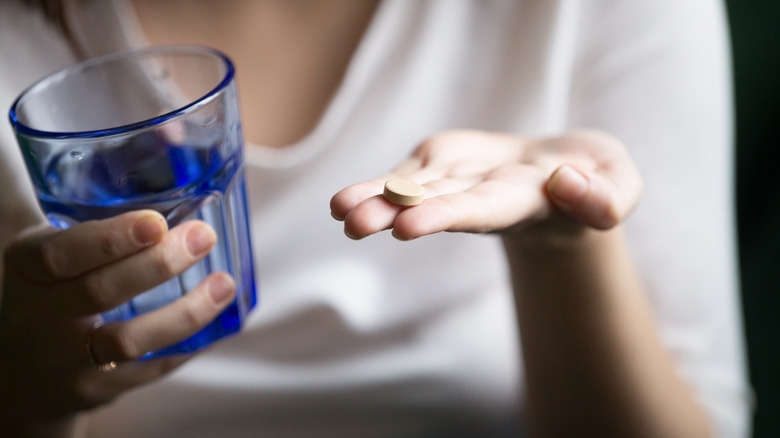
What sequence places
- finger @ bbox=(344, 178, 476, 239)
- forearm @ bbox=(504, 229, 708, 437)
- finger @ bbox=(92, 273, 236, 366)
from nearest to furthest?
1. finger @ bbox=(344, 178, 476, 239)
2. finger @ bbox=(92, 273, 236, 366)
3. forearm @ bbox=(504, 229, 708, 437)

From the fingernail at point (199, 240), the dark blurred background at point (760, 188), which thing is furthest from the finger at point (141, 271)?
the dark blurred background at point (760, 188)

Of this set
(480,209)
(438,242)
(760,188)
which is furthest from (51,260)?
(760,188)

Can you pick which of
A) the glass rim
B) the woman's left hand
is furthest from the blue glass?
the woman's left hand

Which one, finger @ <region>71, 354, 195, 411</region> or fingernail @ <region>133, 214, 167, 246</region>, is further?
finger @ <region>71, 354, 195, 411</region>

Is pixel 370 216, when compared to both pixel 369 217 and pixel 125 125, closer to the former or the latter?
pixel 369 217

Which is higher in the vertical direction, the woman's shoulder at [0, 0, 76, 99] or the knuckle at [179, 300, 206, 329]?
the woman's shoulder at [0, 0, 76, 99]

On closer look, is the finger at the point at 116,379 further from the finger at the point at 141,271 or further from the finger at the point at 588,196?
the finger at the point at 588,196

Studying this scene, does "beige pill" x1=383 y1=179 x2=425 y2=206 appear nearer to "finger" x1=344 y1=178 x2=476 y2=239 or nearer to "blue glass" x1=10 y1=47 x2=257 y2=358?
"finger" x1=344 y1=178 x2=476 y2=239
